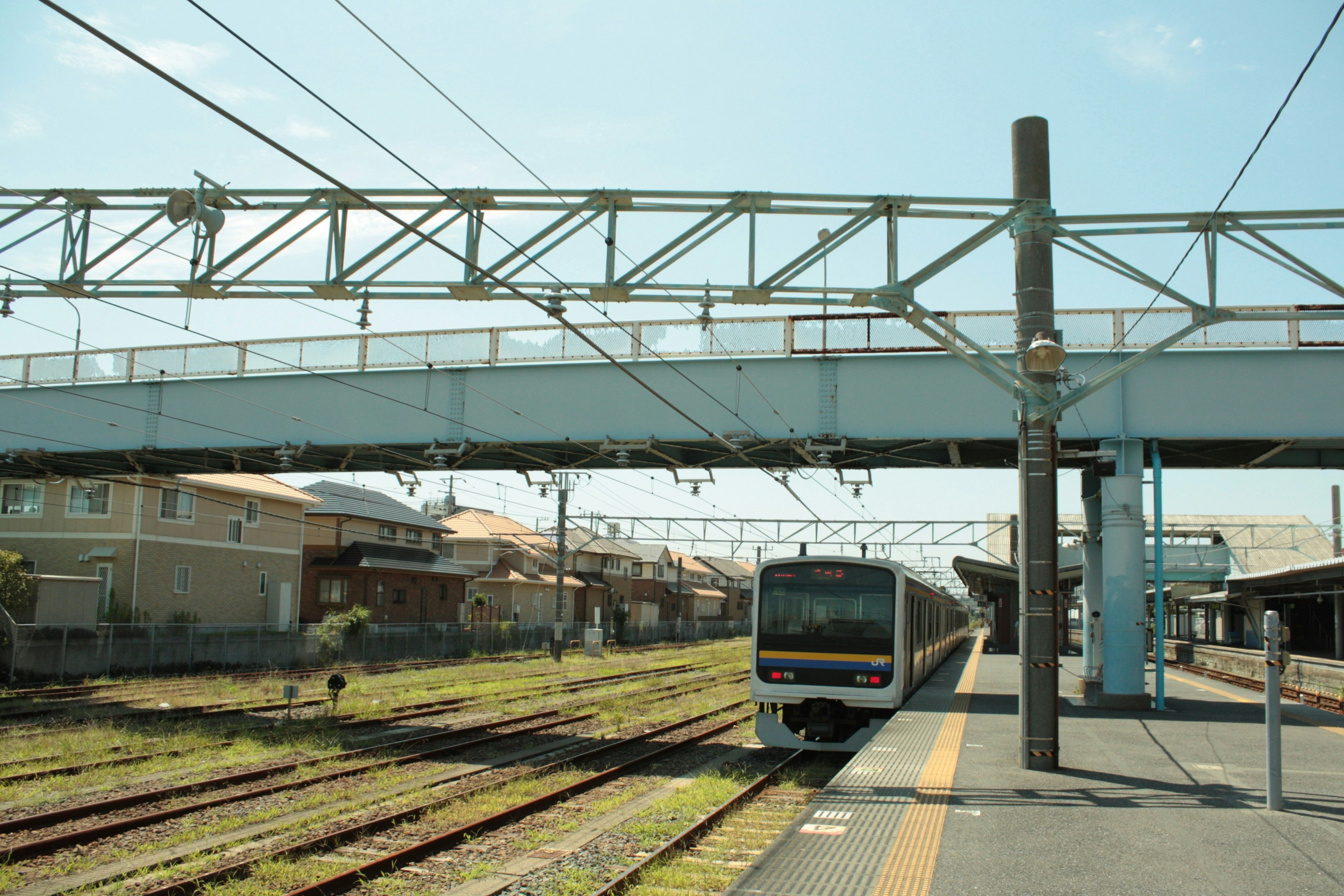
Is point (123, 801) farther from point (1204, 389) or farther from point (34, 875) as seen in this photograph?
point (1204, 389)

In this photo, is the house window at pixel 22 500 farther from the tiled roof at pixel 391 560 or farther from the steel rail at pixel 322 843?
the steel rail at pixel 322 843

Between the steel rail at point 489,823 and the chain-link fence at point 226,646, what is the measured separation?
49.5 ft

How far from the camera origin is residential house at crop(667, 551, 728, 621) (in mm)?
72750

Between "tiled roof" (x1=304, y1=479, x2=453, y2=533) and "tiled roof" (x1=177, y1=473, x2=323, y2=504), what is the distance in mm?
2548

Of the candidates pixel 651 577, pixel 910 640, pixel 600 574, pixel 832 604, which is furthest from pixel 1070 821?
pixel 651 577

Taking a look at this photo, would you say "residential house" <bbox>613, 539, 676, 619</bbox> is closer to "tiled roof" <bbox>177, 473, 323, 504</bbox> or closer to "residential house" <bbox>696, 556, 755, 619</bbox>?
"residential house" <bbox>696, 556, 755, 619</bbox>

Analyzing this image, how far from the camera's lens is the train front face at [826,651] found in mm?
12750

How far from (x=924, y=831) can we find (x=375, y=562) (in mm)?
35182

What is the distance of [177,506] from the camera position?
31.1 metres

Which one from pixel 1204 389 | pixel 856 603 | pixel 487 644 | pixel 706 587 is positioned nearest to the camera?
pixel 856 603

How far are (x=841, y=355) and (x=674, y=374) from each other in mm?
2955

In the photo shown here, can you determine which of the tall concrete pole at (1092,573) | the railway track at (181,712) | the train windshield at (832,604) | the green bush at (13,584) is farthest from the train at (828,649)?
the green bush at (13,584)

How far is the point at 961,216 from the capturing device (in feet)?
34.0

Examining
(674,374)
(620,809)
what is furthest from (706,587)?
(620,809)
